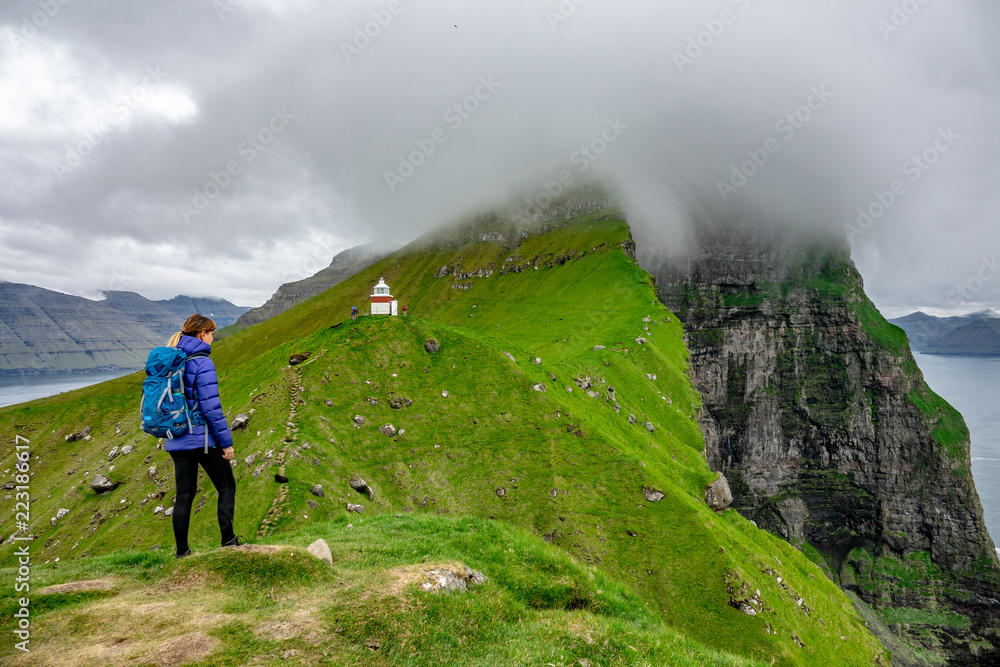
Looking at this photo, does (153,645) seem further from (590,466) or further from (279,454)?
(590,466)

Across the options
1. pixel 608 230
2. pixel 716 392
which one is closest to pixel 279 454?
pixel 608 230

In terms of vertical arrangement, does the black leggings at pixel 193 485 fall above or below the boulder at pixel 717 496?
above

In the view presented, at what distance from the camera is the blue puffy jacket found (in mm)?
10031

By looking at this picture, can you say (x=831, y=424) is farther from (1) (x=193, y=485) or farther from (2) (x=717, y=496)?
(1) (x=193, y=485)

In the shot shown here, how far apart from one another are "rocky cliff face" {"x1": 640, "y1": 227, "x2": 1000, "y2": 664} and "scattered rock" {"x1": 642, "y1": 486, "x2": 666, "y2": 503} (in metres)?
107

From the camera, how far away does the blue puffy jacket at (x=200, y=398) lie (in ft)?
32.9

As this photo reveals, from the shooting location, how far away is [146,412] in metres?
9.47

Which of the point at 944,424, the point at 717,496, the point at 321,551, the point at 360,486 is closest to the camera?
the point at 321,551

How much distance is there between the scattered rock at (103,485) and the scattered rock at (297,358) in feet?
40.3

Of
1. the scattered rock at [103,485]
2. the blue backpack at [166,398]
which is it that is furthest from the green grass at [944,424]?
the scattered rock at [103,485]

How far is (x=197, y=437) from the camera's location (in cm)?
1013

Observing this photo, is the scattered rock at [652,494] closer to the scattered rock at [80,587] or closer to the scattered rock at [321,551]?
the scattered rock at [321,551]

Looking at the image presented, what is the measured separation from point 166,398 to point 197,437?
112 centimetres

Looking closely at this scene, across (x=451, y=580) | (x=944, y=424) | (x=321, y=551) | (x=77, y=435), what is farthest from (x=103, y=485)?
(x=944, y=424)
